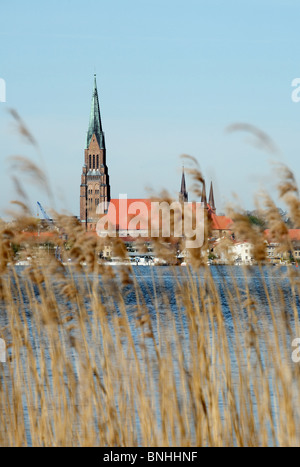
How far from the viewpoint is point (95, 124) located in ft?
540

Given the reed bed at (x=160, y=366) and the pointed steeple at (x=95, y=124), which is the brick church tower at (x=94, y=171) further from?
the reed bed at (x=160, y=366)

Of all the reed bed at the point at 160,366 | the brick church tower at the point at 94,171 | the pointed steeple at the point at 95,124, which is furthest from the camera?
the brick church tower at the point at 94,171

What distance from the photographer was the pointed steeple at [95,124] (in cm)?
16138

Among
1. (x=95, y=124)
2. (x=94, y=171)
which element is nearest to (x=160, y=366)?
(x=95, y=124)

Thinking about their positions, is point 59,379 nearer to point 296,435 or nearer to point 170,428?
point 170,428

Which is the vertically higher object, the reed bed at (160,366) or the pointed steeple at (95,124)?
the pointed steeple at (95,124)

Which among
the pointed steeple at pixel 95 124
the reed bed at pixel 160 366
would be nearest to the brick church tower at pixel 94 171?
the pointed steeple at pixel 95 124

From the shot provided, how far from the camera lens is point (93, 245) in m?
5.20

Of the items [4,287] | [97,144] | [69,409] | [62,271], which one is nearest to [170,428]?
[69,409]

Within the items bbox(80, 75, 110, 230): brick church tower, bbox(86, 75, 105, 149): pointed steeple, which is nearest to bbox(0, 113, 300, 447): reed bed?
bbox(86, 75, 105, 149): pointed steeple

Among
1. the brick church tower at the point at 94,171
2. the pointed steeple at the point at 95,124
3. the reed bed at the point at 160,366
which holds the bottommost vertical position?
the reed bed at the point at 160,366

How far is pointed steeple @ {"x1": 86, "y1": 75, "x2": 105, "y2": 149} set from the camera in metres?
161
